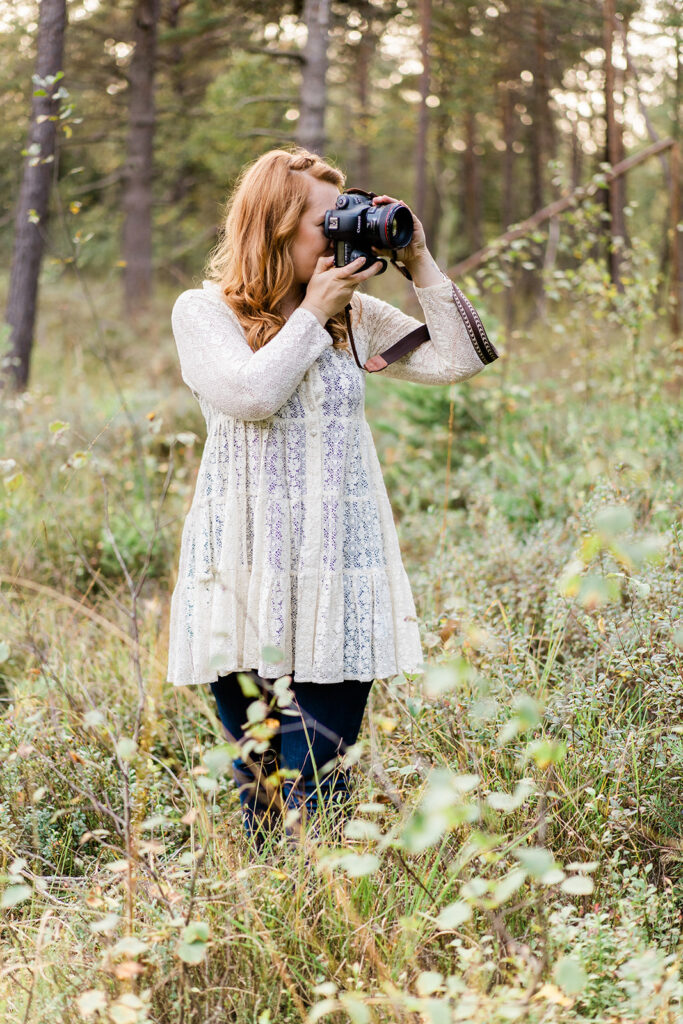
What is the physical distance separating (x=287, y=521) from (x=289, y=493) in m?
0.07

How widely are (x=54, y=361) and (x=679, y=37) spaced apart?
6.56 metres

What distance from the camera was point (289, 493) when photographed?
189cm

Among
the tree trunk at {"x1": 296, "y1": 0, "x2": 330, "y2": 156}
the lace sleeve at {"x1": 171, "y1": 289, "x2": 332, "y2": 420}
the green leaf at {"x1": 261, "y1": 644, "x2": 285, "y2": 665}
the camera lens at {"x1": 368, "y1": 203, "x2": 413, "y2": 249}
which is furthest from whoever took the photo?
the tree trunk at {"x1": 296, "y1": 0, "x2": 330, "y2": 156}

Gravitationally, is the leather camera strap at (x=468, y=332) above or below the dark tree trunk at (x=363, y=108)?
below

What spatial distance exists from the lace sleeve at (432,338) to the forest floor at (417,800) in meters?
0.46

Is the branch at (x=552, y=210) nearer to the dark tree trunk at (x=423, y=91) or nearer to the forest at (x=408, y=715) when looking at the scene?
the forest at (x=408, y=715)

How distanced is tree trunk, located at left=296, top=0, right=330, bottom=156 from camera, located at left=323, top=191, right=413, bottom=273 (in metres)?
5.78

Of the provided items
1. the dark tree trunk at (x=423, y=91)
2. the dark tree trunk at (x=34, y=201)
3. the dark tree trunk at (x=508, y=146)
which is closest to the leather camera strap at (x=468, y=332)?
the dark tree trunk at (x=34, y=201)

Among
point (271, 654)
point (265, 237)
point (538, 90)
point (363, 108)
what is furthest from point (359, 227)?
point (363, 108)

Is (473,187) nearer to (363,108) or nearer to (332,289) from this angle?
(363,108)

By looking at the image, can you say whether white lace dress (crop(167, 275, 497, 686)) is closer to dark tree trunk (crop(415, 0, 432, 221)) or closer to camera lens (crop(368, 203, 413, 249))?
camera lens (crop(368, 203, 413, 249))

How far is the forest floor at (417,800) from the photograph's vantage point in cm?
140

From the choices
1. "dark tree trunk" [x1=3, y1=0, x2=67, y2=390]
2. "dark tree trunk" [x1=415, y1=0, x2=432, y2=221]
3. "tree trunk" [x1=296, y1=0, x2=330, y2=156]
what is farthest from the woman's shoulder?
→ "dark tree trunk" [x1=415, y1=0, x2=432, y2=221]

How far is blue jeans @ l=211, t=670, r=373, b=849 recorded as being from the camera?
76.9 inches
